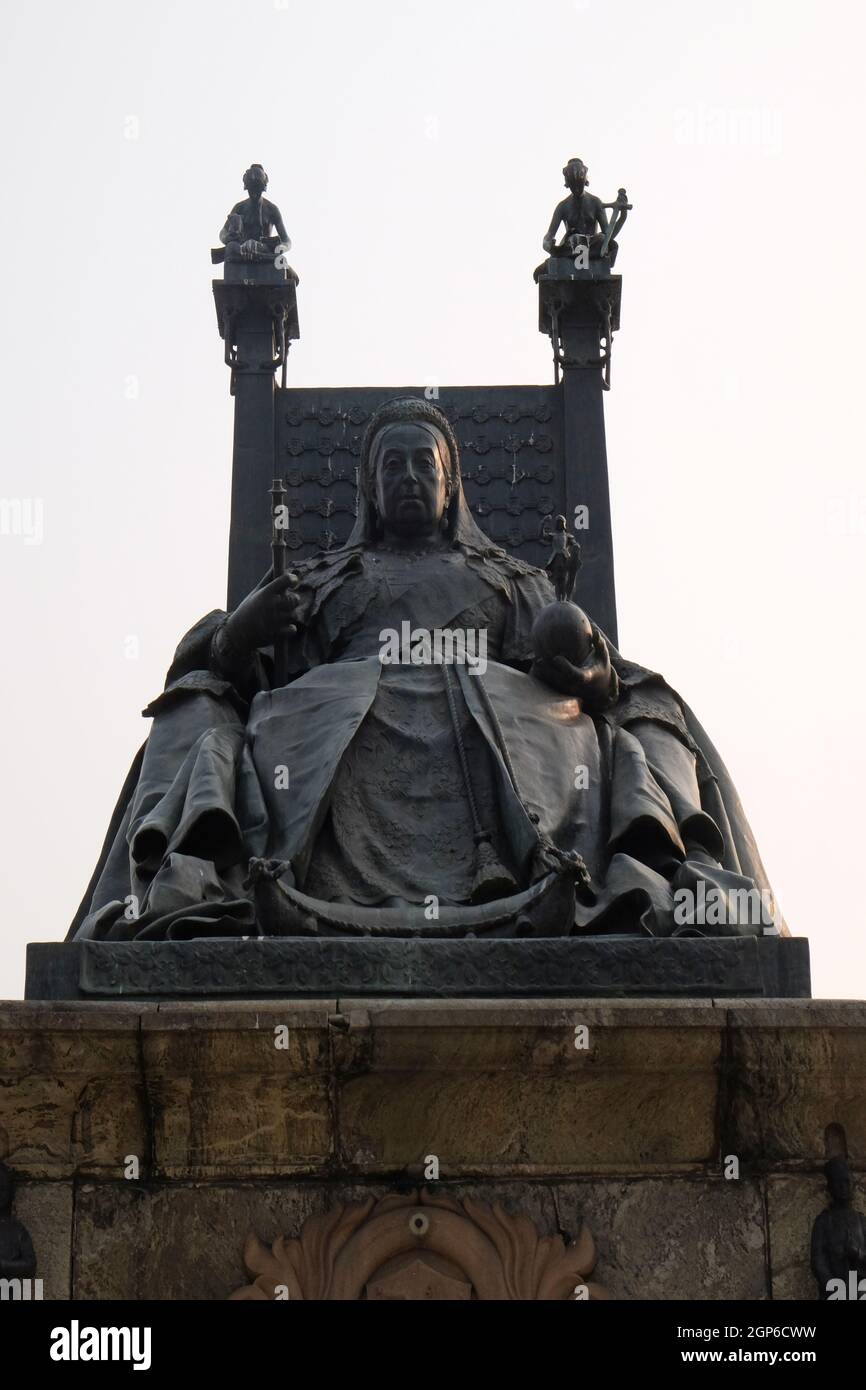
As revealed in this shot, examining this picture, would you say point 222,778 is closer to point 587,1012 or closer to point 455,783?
point 455,783

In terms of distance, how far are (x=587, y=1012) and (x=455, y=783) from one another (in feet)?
6.62

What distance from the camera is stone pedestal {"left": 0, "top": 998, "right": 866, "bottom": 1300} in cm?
769

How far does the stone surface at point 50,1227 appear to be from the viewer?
7.64 meters

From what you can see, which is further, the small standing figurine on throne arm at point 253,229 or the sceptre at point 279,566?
the small standing figurine on throne arm at point 253,229

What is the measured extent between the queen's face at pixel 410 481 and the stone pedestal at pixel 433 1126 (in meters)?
3.95

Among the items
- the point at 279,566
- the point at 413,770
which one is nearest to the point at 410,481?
the point at 279,566

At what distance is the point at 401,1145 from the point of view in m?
7.86

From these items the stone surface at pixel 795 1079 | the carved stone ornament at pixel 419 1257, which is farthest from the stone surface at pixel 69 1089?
the stone surface at pixel 795 1079

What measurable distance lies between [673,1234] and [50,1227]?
2.14 metres

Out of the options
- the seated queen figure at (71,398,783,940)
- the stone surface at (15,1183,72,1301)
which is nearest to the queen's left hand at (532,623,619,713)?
the seated queen figure at (71,398,783,940)

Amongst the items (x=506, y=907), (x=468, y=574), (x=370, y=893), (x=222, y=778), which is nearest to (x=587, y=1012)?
(x=506, y=907)

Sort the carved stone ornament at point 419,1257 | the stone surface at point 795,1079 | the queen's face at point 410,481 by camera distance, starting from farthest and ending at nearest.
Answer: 1. the queen's face at point 410,481
2. the stone surface at point 795,1079
3. the carved stone ornament at point 419,1257

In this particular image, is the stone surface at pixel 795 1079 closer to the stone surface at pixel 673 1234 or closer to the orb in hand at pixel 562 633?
the stone surface at pixel 673 1234

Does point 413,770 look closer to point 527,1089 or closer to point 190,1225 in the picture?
point 527,1089
